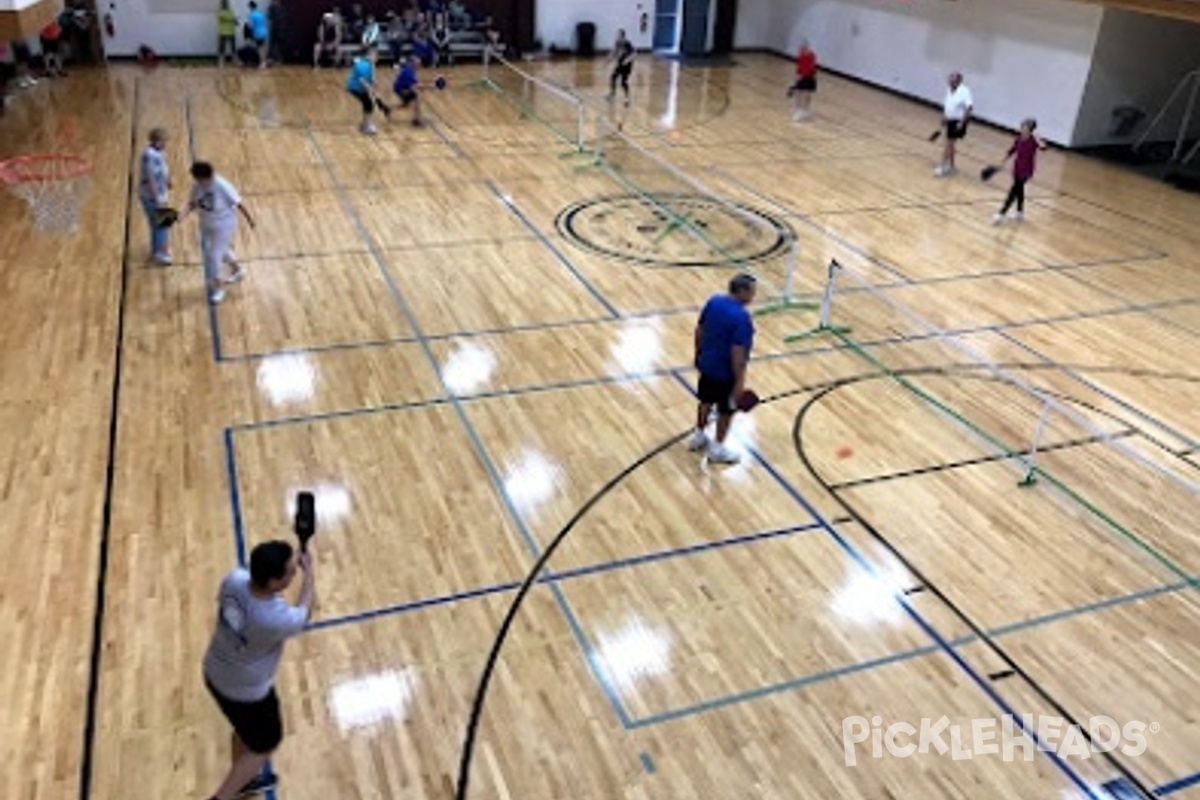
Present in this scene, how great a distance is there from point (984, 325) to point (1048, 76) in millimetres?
11228

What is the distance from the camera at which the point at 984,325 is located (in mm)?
11383

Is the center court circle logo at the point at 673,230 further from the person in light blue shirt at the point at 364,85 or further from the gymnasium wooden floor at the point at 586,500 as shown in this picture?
the person in light blue shirt at the point at 364,85

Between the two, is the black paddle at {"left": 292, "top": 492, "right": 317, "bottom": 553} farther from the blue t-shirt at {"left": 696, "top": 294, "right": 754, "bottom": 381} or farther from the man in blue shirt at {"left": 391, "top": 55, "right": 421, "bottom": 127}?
the man in blue shirt at {"left": 391, "top": 55, "right": 421, "bottom": 127}

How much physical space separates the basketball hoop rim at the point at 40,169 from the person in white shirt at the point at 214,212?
7.67 ft

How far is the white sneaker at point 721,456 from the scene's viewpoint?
27.4 ft

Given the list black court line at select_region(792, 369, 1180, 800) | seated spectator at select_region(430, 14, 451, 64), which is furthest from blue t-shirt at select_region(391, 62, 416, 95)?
black court line at select_region(792, 369, 1180, 800)

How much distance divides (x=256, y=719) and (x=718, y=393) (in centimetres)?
444

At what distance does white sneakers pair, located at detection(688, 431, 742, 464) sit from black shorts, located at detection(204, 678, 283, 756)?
4.48 meters

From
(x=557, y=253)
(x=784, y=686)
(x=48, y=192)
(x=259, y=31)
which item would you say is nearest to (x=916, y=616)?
(x=784, y=686)

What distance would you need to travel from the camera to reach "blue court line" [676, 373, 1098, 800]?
558cm

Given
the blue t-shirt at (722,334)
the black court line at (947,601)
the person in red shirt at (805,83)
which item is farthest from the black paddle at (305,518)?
the person in red shirt at (805,83)

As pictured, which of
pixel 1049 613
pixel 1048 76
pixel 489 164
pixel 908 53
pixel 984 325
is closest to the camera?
pixel 1049 613

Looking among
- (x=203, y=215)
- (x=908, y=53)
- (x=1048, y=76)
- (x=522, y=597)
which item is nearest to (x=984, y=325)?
(x=522, y=597)

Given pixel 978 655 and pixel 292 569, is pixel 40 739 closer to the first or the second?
pixel 292 569
